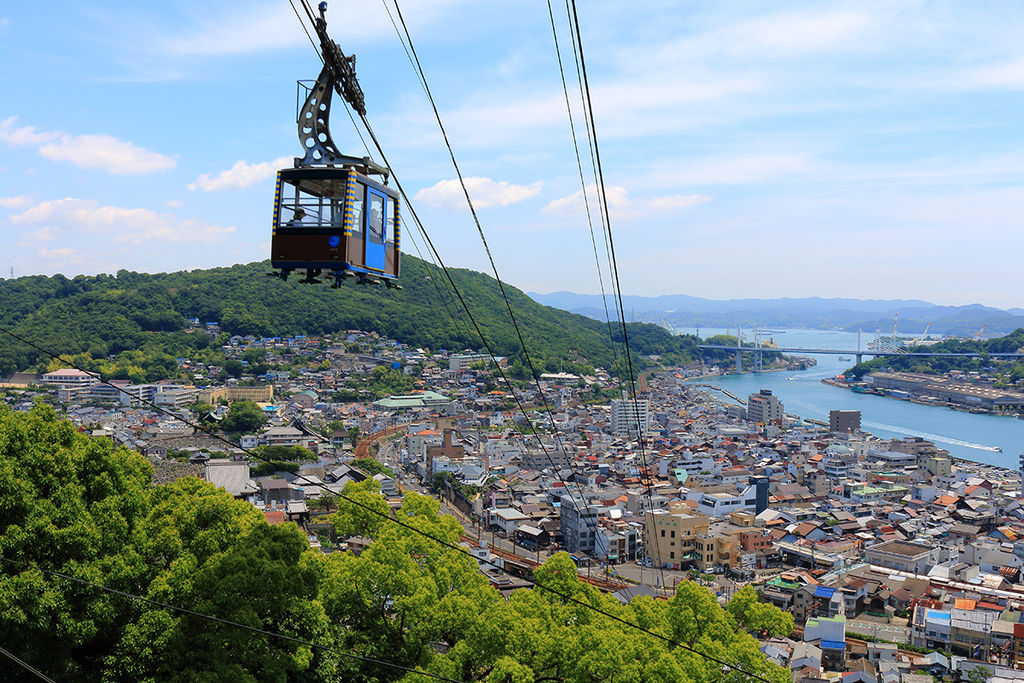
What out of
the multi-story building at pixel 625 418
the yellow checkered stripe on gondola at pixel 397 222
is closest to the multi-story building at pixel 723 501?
the multi-story building at pixel 625 418

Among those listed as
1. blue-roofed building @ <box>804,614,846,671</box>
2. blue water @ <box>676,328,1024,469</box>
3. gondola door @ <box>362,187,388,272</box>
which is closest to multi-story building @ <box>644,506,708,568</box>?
blue-roofed building @ <box>804,614,846,671</box>

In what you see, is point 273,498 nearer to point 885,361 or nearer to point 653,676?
point 653,676

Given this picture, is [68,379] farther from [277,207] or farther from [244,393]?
[277,207]

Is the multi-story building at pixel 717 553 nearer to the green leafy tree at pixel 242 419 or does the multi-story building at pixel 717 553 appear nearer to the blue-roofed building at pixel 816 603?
the blue-roofed building at pixel 816 603

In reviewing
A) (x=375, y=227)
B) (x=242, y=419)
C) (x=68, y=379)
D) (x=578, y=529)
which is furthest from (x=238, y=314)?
(x=375, y=227)

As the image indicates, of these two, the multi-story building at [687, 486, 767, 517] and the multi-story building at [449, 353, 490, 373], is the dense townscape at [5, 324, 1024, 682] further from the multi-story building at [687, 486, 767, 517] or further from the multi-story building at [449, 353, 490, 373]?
the multi-story building at [449, 353, 490, 373]
